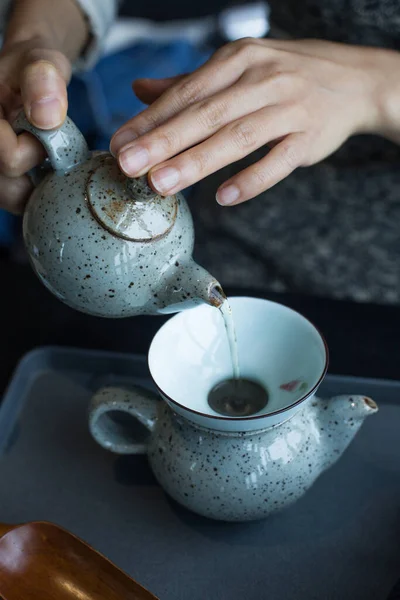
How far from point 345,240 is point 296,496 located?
0.60 m

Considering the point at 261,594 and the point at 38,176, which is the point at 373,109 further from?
the point at 261,594

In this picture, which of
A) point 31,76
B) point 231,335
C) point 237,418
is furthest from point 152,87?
point 237,418

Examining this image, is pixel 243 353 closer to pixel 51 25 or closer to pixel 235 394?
pixel 235 394

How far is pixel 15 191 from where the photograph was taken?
0.71 m

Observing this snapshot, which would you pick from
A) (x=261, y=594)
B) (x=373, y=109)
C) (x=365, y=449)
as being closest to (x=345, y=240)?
(x=373, y=109)

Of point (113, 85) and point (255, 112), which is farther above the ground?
point (255, 112)

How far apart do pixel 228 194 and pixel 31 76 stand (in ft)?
0.71

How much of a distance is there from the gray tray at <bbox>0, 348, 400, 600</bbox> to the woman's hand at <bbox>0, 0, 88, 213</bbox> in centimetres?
29

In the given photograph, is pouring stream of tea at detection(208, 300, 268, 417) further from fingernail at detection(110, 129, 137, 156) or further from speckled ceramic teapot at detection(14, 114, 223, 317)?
fingernail at detection(110, 129, 137, 156)

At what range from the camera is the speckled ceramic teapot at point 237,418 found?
2.16ft

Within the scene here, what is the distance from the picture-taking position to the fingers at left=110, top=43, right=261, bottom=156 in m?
0.68

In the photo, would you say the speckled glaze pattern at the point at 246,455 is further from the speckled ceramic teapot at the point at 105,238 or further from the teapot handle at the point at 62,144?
the teapot handle at the point at 62,144

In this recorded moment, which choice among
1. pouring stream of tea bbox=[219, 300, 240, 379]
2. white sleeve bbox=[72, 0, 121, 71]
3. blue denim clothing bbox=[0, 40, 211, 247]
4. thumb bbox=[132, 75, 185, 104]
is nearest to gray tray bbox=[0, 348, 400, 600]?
pouring stream of tea bbox=[219, 300, 240, 379]

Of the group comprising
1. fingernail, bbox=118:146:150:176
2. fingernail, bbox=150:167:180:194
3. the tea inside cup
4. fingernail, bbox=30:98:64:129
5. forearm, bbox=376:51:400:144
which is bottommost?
the tea inside cup
